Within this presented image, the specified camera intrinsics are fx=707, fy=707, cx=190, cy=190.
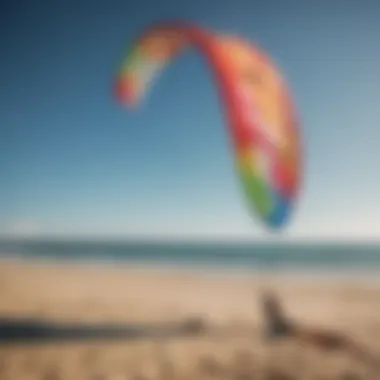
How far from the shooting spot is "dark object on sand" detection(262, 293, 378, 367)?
1.43 meters

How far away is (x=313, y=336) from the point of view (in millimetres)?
1440

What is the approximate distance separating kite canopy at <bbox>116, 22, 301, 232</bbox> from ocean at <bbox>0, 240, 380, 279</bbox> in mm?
75

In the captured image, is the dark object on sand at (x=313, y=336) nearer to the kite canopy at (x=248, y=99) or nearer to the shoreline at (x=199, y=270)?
the shoreline at (x=199, y=270)

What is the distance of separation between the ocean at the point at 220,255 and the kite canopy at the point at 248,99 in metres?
0.07

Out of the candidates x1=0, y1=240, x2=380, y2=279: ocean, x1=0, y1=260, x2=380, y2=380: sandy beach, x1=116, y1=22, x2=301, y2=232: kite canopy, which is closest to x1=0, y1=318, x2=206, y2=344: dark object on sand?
x1=0, y1=260, x2=380, y2=380: sandy beach

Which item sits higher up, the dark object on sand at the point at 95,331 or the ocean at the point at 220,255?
the ocean at the point at 220,255

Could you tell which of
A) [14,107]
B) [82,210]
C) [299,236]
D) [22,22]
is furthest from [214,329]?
[22,22]

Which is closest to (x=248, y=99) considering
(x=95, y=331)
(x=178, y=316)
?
(x=178, y=316)

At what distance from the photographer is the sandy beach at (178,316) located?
1.42m

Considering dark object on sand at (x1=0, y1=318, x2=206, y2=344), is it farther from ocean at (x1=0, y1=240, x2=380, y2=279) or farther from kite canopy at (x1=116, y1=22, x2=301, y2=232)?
kite canopy at (x1=116, y1=22, x2=301, y2=232)

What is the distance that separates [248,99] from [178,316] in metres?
0.48

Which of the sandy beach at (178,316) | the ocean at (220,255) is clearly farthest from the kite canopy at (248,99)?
the sandy beach at (178,316)

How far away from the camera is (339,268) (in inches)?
57.4

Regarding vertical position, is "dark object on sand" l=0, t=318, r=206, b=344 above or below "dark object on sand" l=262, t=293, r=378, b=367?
above
